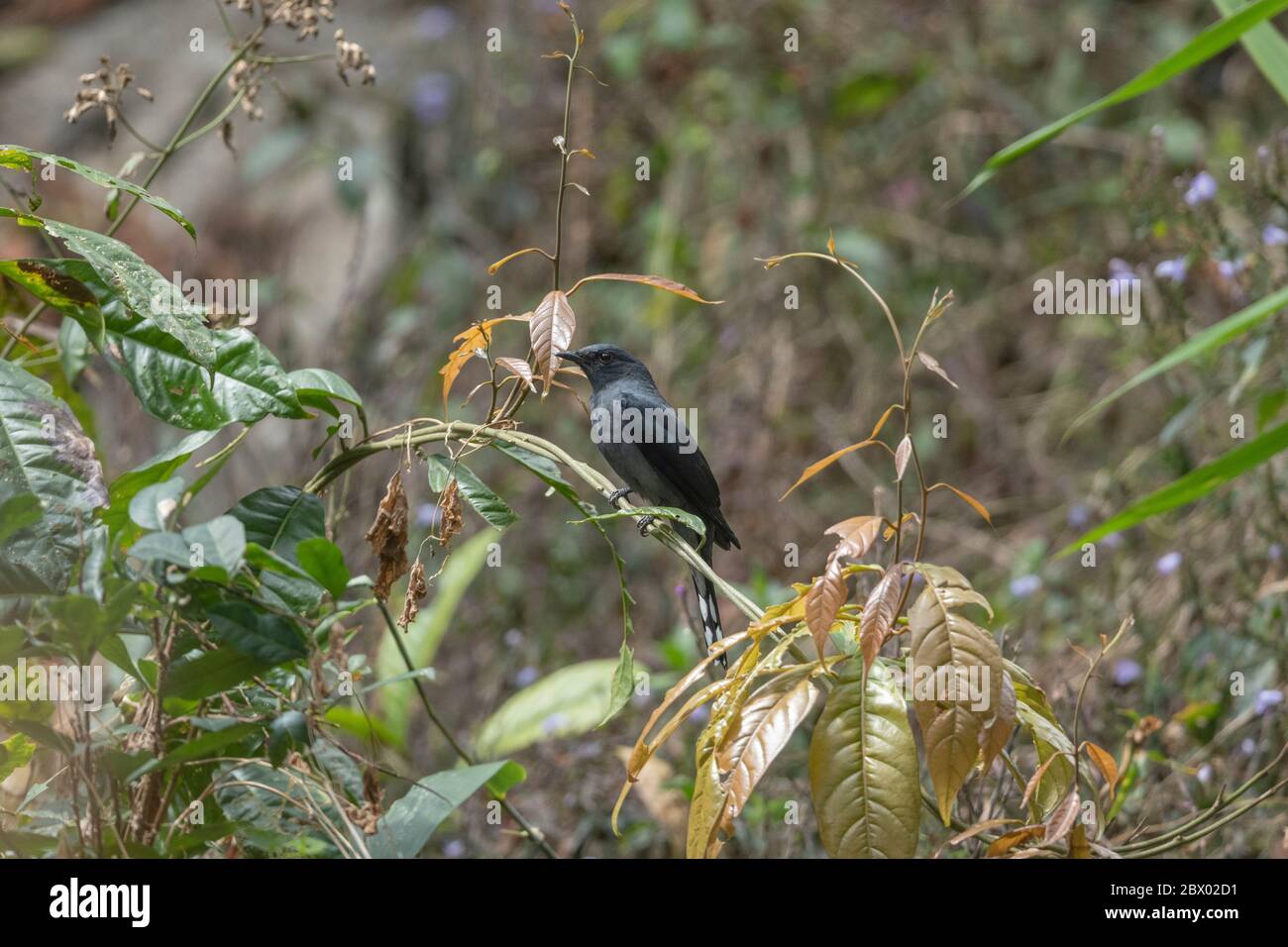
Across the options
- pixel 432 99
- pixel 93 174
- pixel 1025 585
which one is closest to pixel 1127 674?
pixel 1025 585

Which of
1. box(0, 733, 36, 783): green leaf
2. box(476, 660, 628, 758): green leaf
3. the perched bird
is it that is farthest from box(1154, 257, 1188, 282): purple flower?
box(0, 733, 36, 783): green leaf

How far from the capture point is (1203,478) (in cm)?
128

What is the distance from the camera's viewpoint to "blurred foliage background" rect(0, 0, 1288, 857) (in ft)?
17.4

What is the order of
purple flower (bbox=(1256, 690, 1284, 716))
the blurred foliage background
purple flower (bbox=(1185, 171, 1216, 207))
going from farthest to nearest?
1. the blurred foliage background
2. purple flower (bbox=(1185, 171, 1216, 207))
3. purple flower (bbox=(1256, 690, 1284, 716))

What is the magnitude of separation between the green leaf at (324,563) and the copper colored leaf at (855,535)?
70 centimetres

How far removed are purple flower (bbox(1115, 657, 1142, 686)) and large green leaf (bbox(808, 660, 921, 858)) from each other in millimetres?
2139

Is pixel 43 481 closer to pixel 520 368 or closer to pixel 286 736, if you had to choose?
pixel 286 736

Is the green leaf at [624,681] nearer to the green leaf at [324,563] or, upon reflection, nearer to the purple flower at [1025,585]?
the green leaf at [324,563]

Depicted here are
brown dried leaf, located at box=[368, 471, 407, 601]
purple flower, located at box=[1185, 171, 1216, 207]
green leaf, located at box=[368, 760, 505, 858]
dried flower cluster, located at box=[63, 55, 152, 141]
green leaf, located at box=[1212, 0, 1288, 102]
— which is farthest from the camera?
purple flower, located at box=[1185, 171, 1216, 207]

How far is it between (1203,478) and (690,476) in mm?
2236

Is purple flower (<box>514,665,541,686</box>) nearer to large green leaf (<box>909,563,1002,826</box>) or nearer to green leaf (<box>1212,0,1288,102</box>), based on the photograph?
large green leaf (<box>909,563,1002,826</box>)

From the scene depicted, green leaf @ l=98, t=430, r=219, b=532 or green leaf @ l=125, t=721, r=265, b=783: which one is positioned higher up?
green leaf @ l=98, t=430, r=219, b=532

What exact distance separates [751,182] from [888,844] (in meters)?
5.93
